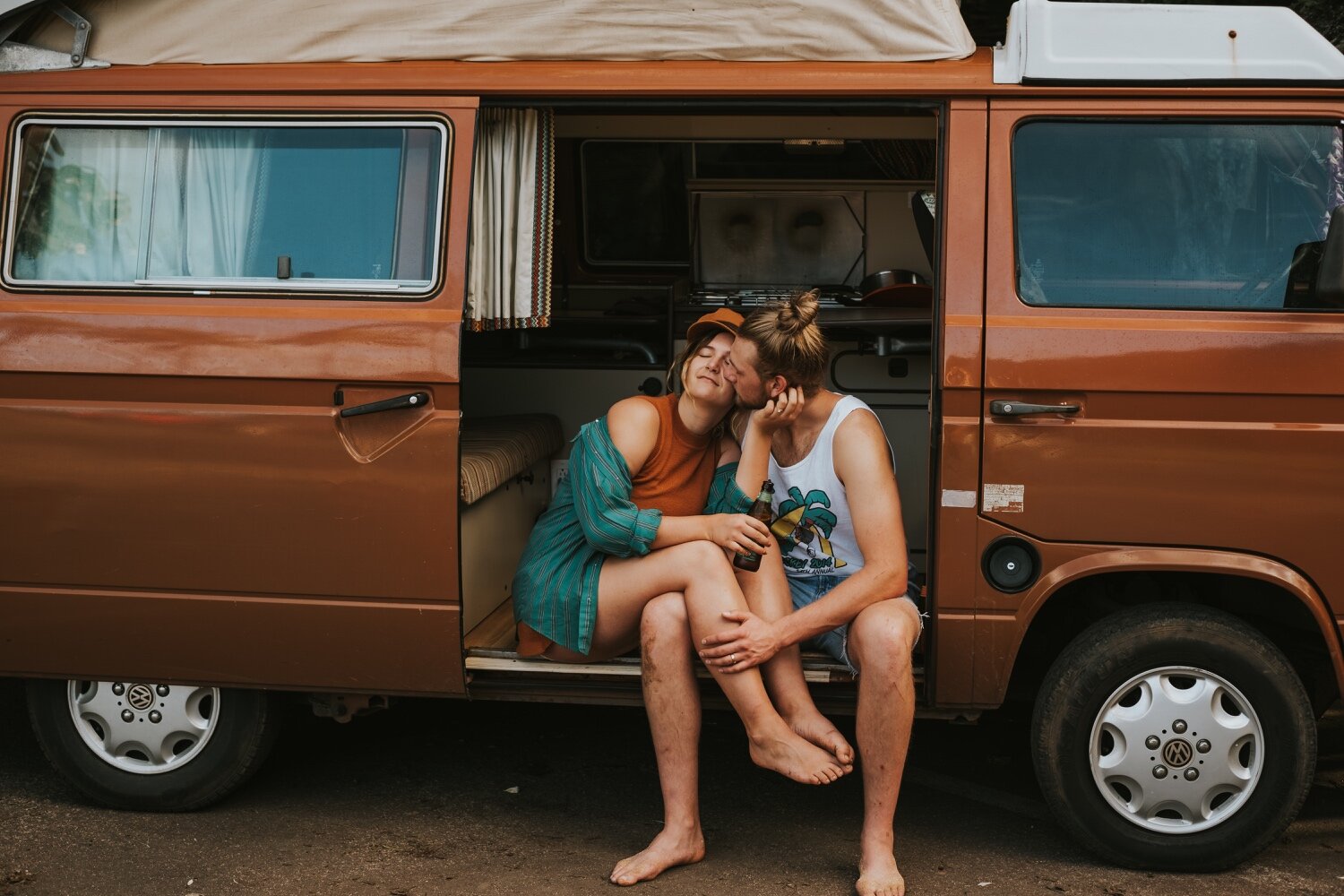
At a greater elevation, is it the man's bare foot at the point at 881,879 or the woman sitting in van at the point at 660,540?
the woman sitting in van at the point at 660,540

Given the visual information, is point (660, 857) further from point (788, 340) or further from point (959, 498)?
point (788, 340)

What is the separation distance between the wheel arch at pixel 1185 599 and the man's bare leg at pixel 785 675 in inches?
21.6

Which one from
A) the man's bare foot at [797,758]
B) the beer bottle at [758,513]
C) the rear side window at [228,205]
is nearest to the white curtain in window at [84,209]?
the rear side window at [228,205]

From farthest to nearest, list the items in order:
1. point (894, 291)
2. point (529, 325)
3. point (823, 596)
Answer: point (894, 291) < point (529, 325) < point (823, 596)

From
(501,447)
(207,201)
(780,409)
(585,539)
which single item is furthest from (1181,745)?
(207,201)

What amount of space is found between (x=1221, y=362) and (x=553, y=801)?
2497 millimetres

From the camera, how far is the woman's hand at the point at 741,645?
374cm

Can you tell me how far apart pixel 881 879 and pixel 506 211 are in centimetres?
221

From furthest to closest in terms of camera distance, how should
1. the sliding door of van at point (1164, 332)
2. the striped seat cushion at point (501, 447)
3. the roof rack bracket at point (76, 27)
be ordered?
the striped seat cushion at point (501, 447)
the roof rack bracket at point (76, 27)
the sliding door of van at point (1164, 332)

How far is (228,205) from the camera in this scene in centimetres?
401

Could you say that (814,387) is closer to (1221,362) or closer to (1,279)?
(1221,362)

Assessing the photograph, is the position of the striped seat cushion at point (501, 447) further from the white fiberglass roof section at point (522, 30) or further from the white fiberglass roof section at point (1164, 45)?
the white fiberglass roof section at point (1164, 45)

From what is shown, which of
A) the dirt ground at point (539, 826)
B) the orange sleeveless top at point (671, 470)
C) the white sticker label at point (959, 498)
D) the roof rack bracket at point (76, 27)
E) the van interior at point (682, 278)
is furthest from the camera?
the van interior at point (682, 278)

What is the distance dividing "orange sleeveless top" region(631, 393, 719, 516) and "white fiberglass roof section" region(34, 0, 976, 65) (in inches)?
42.2
